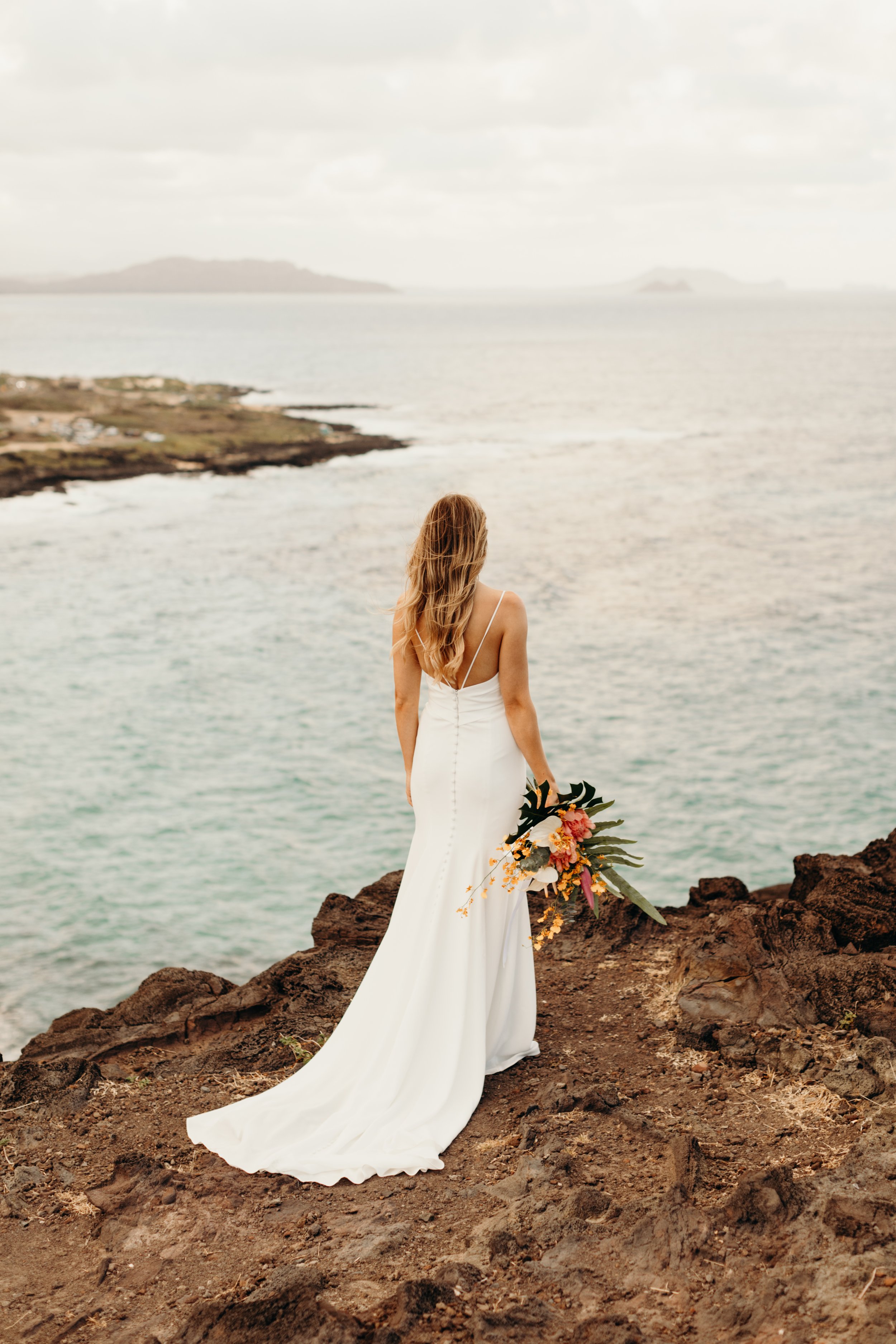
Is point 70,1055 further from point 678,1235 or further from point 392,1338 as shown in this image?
point 678,1235

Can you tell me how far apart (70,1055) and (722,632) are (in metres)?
18.8

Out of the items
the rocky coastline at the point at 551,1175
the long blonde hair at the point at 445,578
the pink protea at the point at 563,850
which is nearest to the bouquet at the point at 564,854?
the pink protea at the point at 563,850

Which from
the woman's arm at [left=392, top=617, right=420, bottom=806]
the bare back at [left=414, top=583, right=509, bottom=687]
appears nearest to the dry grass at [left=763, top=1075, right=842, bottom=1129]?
the woman's arm at [left=392, top=617, right=420, bottom=806]

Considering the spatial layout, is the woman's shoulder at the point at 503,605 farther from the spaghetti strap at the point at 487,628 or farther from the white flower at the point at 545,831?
the white flower at the point at 545,831

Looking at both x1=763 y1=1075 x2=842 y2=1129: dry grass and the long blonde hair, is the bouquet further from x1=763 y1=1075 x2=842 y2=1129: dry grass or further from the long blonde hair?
x1=763 y1=1075 x2=842 y2=1129: dry grass

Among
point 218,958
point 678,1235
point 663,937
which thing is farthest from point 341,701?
point 678,1235

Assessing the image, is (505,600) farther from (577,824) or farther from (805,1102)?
(805,1102)

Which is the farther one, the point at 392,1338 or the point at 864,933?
the point at 864,933

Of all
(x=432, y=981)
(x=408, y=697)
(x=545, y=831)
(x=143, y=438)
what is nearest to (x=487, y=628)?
(x=408, y=697)

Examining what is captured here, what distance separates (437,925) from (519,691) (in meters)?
1.19

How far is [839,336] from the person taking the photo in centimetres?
15712

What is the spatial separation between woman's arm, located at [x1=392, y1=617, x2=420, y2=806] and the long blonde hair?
0.20 m

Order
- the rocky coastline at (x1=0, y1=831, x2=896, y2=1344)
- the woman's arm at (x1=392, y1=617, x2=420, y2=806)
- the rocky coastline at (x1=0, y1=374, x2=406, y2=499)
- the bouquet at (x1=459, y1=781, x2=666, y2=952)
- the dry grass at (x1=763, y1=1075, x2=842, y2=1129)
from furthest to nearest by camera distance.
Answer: the rocky coastline at (x1=0, y1=374, x2=406, y2=499), the woman's arm at (x1=392, y1=617, x2=420, y2=806), the bouquet at (x1=459, y1=781, x2=666, y2=952), the dry grass at (x1=763, y1=1075, x2=842, y2=1129), the rocky coastline at (x1=0, y1=831, x2=896, y2=1344)

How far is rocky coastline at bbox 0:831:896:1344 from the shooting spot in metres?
3.67
